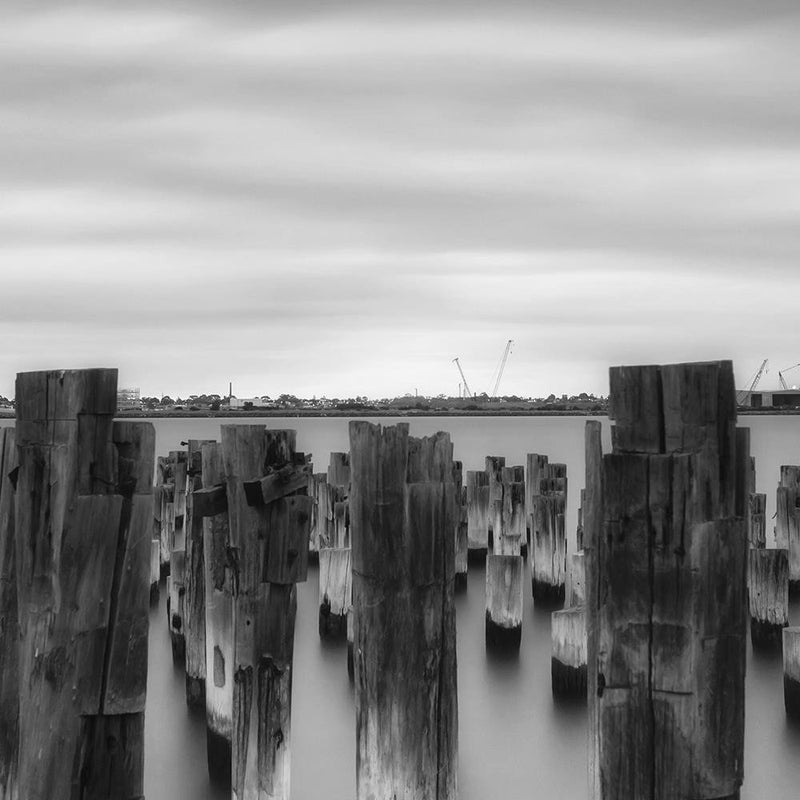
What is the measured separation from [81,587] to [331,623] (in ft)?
26.5

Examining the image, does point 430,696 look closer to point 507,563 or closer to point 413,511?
point 413,511

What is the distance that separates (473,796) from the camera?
895cm

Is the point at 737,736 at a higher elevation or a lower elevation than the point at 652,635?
lower

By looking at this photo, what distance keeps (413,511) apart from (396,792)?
1.19 meters

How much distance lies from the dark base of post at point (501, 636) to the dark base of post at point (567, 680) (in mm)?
1691

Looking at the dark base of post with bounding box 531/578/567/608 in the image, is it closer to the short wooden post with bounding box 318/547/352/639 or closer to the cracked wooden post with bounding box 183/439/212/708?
the short wooden post with bounding box 318/547/352/639

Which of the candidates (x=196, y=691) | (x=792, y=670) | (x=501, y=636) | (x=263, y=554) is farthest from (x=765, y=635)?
(x=263, y=554)

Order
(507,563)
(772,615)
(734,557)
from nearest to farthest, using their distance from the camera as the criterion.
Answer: (734,557), (507,563), (772,615)

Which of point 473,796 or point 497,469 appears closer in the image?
point 473,796

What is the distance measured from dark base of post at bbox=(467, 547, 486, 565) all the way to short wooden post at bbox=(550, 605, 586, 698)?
896 cm

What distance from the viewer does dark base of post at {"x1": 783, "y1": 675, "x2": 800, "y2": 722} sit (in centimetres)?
A: 887

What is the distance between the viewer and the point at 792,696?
29.6 feet

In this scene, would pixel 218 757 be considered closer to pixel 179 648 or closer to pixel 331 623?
pixel 179 648

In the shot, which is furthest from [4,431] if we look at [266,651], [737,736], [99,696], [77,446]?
[737,736]
